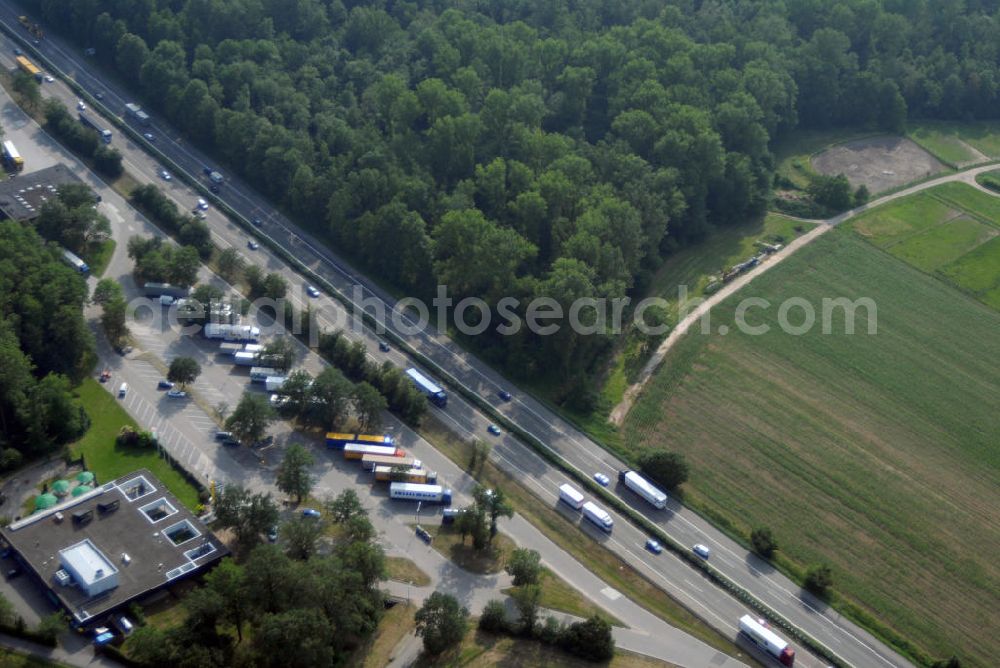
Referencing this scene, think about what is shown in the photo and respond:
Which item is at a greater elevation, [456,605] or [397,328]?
[397,328]

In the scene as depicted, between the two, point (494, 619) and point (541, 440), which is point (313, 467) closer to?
point (541, 440)

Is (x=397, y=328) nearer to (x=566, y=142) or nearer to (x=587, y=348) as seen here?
(x=587, y=348)

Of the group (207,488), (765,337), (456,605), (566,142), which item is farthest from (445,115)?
(456,605)

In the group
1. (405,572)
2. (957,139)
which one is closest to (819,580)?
(405,572)

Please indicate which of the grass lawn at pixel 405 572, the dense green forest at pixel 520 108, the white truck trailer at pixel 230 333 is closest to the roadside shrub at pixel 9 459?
the white truck trailer at pixel 230 333

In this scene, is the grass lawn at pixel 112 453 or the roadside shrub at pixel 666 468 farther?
the roadside shrub at pixel 666 468

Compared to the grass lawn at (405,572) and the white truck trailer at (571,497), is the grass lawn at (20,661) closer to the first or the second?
the grass lawn at (405,572)

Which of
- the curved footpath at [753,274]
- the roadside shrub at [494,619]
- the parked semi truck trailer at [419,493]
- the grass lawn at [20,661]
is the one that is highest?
the curved footpath at [753,274]
